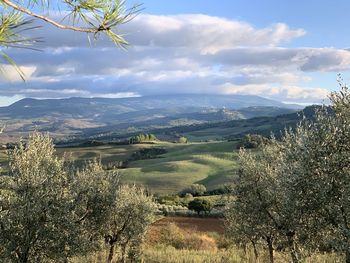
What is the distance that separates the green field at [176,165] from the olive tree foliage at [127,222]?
55349 mm

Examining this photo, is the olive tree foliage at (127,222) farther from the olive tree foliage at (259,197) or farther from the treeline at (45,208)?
the olive tree foliage at (259,197)

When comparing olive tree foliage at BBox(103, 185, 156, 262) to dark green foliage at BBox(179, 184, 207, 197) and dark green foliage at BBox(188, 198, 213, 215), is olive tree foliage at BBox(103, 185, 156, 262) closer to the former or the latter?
dark green foliage at BBox(188, 198, 213, 215)

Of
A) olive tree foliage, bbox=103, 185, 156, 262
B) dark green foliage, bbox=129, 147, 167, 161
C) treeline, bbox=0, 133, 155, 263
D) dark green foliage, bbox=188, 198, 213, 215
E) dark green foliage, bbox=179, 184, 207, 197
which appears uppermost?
treeline, bbox=0, 133, 155, 263

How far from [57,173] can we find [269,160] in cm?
1401

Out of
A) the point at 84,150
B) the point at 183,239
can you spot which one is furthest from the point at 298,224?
the point at 84,150

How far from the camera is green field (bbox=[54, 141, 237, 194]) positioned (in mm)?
112688

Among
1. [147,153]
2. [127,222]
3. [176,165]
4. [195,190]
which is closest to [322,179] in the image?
[127,222]

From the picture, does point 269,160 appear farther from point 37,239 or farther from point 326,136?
point 37,239

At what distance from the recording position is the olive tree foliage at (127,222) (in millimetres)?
33531

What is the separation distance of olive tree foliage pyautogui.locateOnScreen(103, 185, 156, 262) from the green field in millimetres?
55349

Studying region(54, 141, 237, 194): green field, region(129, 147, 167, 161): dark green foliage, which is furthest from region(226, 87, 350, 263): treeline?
region(129, 147, 167, 161): dark green foliage

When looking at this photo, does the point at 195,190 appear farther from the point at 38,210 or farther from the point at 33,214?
the point at 33,214

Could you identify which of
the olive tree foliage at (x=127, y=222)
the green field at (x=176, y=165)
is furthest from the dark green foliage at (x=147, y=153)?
the olive tree foliage at (x=127, y=222)

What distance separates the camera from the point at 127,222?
3453cm
